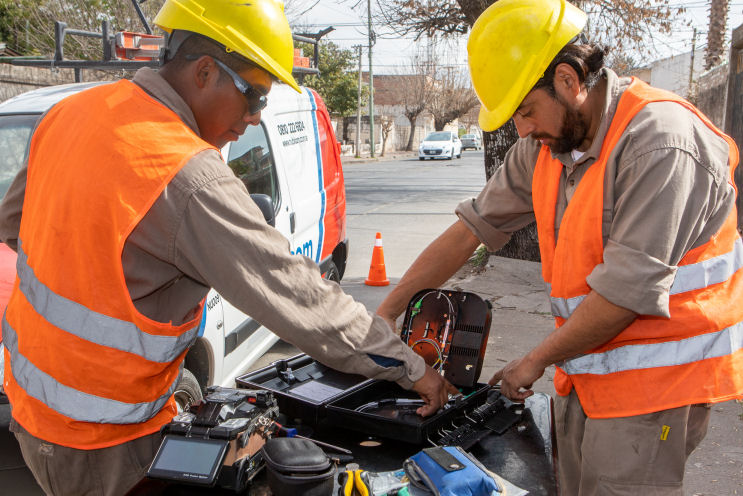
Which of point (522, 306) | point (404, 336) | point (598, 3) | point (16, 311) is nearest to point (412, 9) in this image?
point (598, 3)

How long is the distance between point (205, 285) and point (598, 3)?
998cm

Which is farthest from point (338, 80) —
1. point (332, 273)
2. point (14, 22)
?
point (332, 273)

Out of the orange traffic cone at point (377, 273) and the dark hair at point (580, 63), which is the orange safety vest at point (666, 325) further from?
the orange traffic cone at point (377, 273)

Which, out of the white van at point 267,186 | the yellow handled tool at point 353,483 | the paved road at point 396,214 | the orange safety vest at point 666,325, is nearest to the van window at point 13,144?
the white van at point 267,186

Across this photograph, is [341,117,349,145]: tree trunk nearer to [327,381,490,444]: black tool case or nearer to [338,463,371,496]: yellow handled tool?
[327,381,490,444]: black tool case

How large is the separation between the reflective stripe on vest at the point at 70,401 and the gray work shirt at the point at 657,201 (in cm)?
126

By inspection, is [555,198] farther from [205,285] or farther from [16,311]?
[16,311]

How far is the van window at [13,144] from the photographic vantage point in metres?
3.57

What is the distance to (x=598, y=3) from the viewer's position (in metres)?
10.1

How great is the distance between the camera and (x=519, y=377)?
206 centimetres

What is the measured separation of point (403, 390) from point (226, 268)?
96 cm

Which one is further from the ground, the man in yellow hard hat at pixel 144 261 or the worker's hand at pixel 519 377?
the man in yellow hard hat at pixel 144 261

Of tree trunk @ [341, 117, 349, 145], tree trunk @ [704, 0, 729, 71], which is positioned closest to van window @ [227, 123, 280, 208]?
tree trunk @ [704, 0, 729, 71]

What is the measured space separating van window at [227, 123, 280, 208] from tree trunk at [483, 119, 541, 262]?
3.93m
